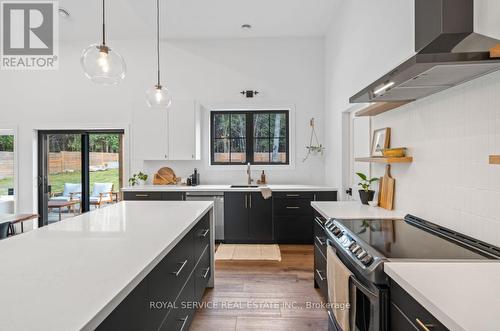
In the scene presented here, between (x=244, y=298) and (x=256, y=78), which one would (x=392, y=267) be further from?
(x=256, y=78)

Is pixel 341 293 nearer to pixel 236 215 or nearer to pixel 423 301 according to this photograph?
pixel 423 301

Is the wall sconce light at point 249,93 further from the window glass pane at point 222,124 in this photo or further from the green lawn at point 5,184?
the green lawn at point 5,184

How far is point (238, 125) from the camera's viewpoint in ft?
17.3

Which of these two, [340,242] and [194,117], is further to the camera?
[194,117]

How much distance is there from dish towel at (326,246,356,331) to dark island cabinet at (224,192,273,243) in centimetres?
243

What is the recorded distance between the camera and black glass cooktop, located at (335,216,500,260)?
1433 mm

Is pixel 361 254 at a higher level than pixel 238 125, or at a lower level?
lower

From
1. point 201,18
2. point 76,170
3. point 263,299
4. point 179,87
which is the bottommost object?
point 263,299

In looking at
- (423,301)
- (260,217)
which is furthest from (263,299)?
(423,301)

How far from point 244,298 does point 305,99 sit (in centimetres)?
346

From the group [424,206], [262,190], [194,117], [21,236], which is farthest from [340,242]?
[194,117]

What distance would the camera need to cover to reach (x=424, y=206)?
2.20 metres

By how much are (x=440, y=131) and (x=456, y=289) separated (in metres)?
1.31

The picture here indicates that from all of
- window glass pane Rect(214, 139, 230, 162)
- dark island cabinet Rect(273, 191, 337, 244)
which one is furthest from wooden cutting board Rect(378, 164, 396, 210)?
window glass pane Rect(214, 139, 230, 162)
